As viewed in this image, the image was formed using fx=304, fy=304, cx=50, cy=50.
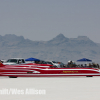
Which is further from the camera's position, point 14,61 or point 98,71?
point 14,61

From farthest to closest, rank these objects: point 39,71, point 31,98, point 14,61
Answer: point 14,61
point 39,71
point 31,98

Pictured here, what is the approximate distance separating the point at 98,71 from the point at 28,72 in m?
5.30

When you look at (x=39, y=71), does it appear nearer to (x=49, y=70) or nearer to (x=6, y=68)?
(x=49, y=70)

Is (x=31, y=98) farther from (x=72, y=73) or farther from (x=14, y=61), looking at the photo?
(x=14, y=61)

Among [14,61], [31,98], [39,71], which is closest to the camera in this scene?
[31,98]

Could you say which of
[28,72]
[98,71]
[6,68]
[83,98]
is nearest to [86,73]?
[98,71]

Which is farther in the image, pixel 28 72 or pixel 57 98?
pixel 28 72

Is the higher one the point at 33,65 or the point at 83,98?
the point at 33,65

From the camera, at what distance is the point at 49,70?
22.9m

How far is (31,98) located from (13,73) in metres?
12.4

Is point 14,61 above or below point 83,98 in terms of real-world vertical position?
above

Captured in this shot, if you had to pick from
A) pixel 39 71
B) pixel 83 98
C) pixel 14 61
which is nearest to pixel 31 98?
pixel 83 98

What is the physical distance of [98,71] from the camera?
23.1 m

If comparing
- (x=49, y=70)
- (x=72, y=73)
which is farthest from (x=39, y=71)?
→ (x=72, y=73)
